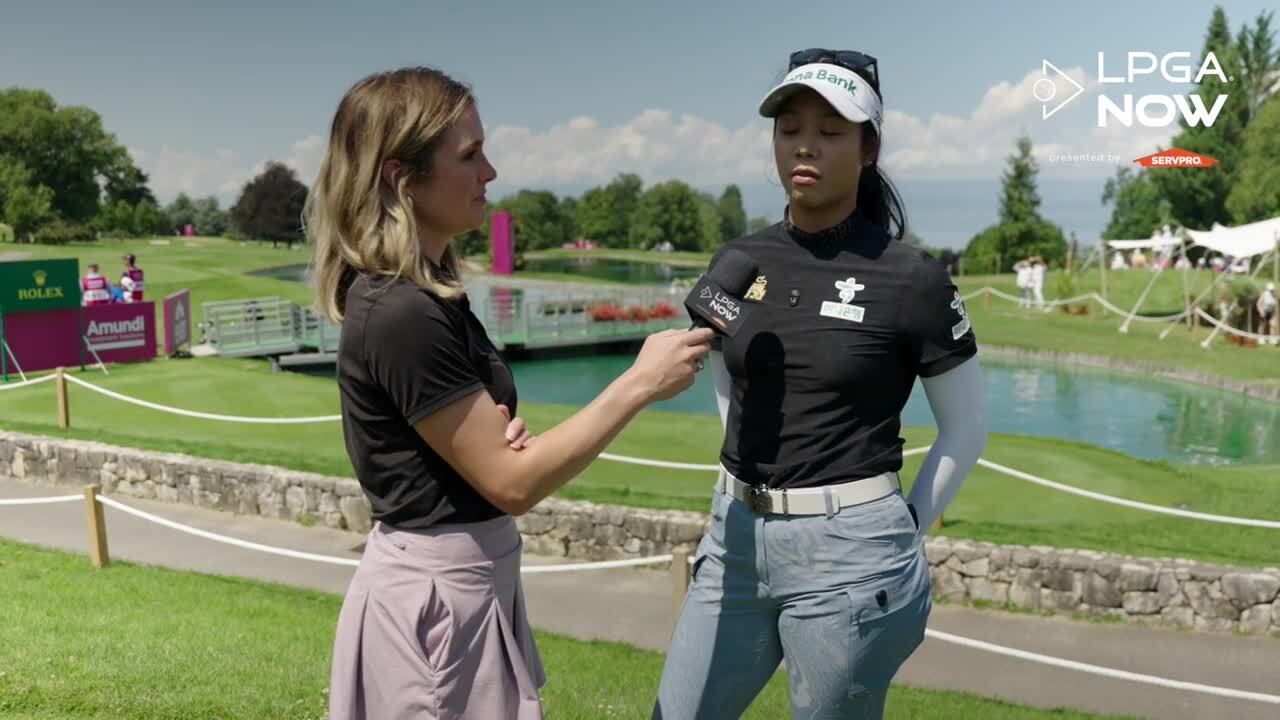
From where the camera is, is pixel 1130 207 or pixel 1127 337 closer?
pixel 1127 337

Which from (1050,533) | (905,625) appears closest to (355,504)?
(1050,533)

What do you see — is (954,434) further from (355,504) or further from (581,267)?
(581,267)

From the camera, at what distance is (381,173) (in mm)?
2148

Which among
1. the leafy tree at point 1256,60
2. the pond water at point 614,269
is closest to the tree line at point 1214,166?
the leafy tree at point 1256,60

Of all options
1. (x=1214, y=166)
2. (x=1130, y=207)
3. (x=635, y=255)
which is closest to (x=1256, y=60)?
(x=1214, y=166)

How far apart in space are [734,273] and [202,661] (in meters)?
4.36

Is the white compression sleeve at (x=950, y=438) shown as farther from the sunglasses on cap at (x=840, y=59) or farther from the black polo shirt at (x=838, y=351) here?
the sunglasses on cap at (x=840, y=59)

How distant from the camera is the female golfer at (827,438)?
2.60 metres

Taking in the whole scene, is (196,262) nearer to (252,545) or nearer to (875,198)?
(252,545)

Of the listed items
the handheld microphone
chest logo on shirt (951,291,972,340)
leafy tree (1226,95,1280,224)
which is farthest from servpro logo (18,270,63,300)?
leafy tree (1226,95,1280,224)

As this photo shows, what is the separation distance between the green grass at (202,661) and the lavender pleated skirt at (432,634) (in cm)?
290

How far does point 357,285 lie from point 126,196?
78.4 m

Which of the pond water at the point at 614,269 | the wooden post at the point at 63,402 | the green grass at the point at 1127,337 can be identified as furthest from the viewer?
the pond water at the point at 614,269

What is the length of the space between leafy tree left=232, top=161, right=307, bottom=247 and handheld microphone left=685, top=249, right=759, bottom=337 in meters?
80.3
